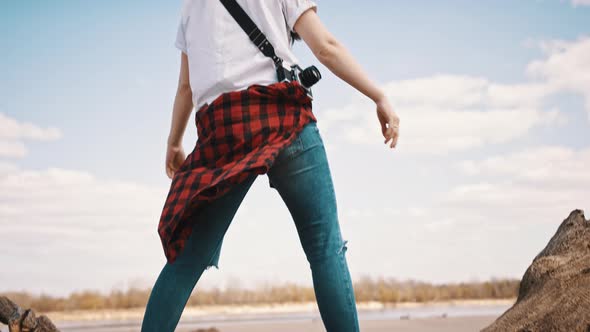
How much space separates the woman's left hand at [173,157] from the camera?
2521mm

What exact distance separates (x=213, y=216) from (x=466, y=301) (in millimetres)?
6433

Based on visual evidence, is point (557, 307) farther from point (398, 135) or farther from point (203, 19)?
point (203, 19)

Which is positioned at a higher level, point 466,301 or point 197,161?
point 197,161

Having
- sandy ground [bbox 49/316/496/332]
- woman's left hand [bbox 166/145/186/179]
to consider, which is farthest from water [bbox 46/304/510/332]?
woman's left hand [bbox 166/145/186/179]

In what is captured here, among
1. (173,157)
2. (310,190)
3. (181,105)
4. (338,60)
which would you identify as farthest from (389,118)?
(173,157)

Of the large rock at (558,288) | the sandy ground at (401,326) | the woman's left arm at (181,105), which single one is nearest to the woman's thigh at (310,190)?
the woman's left arm at (181,105)

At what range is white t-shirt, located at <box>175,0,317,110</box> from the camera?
2004 mm

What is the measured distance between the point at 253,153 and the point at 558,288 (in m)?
1.23

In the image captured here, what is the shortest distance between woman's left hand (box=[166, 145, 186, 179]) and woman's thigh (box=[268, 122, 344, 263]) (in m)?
0.65

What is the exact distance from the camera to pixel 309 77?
2045 mm

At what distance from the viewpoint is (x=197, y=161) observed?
2.03 m

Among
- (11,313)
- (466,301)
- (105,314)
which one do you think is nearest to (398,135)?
(11,313)

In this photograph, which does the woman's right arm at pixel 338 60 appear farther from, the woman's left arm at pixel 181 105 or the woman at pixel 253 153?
the woman's left arm at pixel 181 105

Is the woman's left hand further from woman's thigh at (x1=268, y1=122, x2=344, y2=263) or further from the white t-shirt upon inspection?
woman's thigh at (x1=268, y1=122, x2=344, y2=263)
